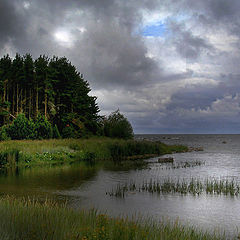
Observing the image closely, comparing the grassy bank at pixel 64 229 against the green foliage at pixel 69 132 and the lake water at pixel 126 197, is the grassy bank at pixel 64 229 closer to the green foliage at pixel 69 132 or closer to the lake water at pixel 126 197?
the lake water at pixel 126 197

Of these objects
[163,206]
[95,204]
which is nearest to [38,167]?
[95,204]

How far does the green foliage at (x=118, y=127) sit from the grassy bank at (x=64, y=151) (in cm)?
985

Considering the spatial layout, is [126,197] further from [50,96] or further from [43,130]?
[50,96]

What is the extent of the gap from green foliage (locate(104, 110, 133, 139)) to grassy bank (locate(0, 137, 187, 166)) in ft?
32.3

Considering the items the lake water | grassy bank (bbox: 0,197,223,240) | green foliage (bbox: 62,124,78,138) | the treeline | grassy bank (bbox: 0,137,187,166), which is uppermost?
the treeline

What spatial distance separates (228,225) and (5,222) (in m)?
7.50

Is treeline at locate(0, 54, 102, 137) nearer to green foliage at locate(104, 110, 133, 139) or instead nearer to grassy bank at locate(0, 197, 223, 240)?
green foliage at locate(104, 110, 133, 139)

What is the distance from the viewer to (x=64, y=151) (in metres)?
32.1

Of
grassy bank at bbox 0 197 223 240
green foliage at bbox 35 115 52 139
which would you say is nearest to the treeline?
green foliage at bbox 35 115 52 139

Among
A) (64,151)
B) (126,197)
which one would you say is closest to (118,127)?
(64,151)

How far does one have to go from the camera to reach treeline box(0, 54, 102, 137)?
52.2m

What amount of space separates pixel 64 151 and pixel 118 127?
2294cm

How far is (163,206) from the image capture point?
13.2 metres

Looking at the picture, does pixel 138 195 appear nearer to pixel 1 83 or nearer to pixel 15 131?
pixel 15 131
